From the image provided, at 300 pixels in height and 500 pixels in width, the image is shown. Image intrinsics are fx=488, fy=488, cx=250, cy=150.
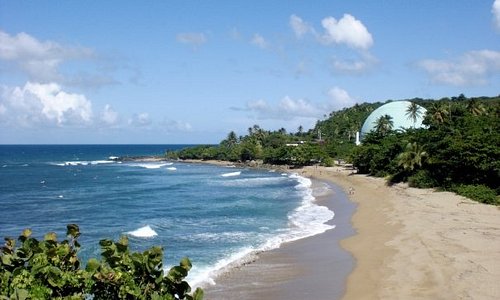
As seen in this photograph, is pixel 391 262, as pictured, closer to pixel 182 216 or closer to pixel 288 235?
pixel 288 235

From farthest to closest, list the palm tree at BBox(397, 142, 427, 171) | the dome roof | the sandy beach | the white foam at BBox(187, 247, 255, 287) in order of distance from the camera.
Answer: the dome roof, the palm tree at BBox(397, 142, 427, 171), the white foam at BBox(187, 247, 255, 287), the sandy beach

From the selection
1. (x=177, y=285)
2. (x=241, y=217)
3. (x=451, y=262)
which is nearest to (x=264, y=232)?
(x=241, y=217)

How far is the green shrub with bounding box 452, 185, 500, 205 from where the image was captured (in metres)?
37.4

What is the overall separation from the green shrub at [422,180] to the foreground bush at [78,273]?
44.4 meters

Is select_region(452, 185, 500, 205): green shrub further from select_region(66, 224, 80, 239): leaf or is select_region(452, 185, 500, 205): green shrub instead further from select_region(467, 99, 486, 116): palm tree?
select_region(66, 224, 80, 239): leaf

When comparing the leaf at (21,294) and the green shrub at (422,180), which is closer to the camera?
the leaf at (21,294)

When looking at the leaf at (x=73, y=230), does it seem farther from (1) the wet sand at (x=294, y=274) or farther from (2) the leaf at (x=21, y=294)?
(1) the wet sand at (x=294, y=274)

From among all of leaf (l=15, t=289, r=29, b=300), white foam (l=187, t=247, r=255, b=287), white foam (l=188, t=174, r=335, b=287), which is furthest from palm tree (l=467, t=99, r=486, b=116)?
leaf (l=15, t=289, r=29, b=300)

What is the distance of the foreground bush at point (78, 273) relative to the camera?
8516mm

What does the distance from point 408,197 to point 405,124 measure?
54.8 m

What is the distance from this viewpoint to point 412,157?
53.3 metres

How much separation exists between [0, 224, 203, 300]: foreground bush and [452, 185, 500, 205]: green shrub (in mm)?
33873

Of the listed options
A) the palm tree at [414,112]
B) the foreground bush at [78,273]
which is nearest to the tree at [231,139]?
the palm tree at [414,112]

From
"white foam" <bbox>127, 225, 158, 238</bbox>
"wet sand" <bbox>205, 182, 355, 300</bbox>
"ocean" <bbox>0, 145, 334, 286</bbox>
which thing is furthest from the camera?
"white foam" <bbox>127, 225, 158, 238</bbox>
